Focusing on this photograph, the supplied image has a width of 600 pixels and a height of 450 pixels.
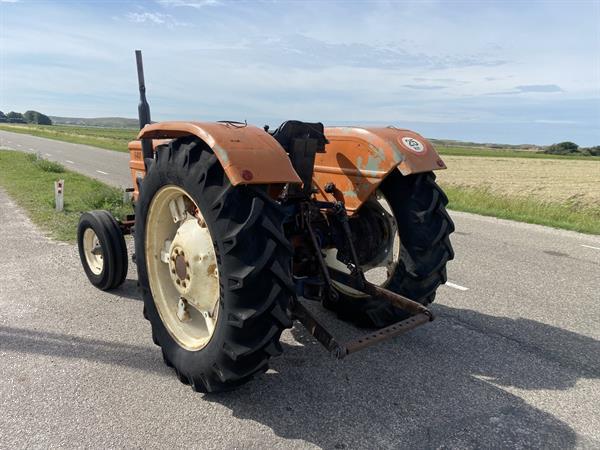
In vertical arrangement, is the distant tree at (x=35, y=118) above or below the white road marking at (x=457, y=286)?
above

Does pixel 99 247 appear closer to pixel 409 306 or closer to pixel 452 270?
pixel 409 306

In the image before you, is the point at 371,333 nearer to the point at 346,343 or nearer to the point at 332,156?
the point at 346,343

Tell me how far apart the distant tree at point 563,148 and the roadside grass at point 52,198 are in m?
77.8

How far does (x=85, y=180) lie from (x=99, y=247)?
10084mm

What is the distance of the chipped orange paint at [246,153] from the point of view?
7.93 ft

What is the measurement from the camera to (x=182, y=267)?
117 inches

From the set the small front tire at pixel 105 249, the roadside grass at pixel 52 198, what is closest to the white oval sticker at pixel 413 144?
the small front tire at pixel 105 249

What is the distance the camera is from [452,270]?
5.91m

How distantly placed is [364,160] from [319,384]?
5.04 ft

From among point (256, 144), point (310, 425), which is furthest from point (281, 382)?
point (256, 144)

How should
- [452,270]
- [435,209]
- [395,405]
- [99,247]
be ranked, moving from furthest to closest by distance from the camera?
1. [452,270]
2. [99,247]
3. [435,209]
4. [395,405]

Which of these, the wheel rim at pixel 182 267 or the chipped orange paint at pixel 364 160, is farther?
the chipped orange paint at pixel 364 160

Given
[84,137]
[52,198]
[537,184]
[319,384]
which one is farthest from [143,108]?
[84,137]

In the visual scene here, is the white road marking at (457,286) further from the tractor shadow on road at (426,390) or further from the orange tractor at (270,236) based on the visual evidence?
the orange tractor at (270,236)
